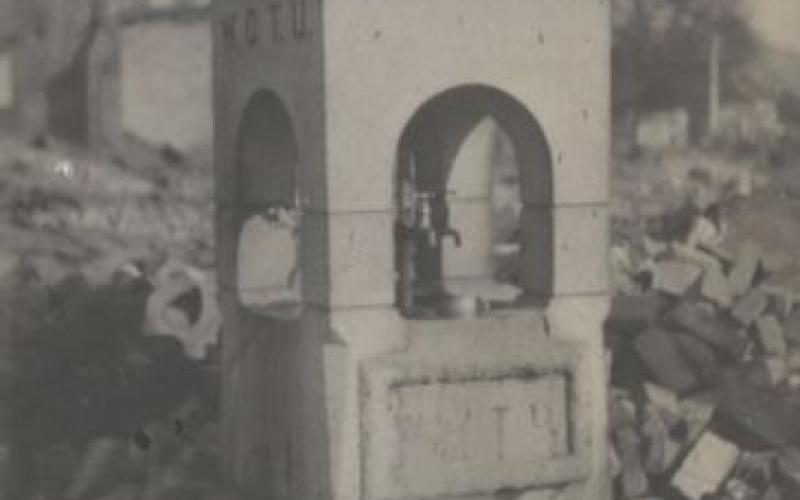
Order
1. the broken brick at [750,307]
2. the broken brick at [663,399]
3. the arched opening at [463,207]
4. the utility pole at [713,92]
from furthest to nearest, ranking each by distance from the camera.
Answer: the utility pole at [713,92]
the broken brick at [750,307]
the broken brick at [663,399]
the arched opening at [463,207]

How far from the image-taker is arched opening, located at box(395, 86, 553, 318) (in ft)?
32.0

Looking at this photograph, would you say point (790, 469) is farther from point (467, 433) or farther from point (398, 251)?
point (398, 251)

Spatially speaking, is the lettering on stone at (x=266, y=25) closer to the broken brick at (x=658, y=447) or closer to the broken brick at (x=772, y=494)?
the broken brick at (x=658, y=447)

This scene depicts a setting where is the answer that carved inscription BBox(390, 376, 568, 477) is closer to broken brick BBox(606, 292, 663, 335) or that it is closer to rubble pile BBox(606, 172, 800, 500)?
rubble pile BBox(606, 172, 800, 500)

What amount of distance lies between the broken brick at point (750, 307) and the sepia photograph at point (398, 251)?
0.09ft

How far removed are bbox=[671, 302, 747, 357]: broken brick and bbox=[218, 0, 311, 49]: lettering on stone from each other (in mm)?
4455

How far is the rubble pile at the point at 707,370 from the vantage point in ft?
36.5

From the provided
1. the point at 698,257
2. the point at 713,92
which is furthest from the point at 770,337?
the point at 713,92

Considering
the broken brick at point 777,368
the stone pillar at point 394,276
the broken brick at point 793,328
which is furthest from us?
the broken brick at point 793,328

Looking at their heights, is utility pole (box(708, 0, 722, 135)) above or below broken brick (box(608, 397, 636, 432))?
above

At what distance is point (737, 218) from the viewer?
47.7ft

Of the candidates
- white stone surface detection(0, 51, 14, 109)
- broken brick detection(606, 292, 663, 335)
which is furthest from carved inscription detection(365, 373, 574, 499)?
white stone surface detection(0, 51, 14, 109)

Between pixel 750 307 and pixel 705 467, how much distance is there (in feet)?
7.06

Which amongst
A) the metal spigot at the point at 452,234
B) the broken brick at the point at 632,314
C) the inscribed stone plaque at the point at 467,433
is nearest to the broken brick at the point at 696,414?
the broken brick at the point at 632,314
